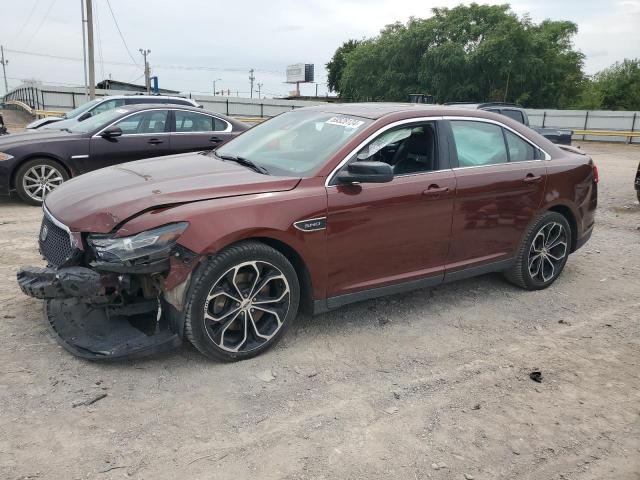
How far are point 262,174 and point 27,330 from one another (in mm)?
2016

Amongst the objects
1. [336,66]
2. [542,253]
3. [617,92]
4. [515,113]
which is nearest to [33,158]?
[542,253]

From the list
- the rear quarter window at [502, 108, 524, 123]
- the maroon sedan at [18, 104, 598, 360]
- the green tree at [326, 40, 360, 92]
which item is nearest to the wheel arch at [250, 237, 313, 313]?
the maroon sedan at [18, 104, 598, 360]

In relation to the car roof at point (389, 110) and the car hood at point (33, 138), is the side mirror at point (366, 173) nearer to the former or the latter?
the car roof at point (389, 110)

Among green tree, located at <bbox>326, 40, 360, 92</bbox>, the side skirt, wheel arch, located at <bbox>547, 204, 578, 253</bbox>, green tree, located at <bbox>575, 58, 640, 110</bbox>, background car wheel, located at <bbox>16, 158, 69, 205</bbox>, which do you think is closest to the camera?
the side skirt

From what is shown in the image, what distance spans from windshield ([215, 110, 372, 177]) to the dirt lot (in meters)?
1.28

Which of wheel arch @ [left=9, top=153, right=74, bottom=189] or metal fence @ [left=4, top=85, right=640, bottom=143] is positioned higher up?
metal fence @ [left=4, top=85, right=640, bottom=143]

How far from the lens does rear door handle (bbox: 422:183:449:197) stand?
13.8ft

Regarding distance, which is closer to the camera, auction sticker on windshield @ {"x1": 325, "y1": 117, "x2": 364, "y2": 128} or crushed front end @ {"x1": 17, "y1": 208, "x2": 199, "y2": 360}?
crushed front end @ {"x1": 17, "y1": 208, "x2": 199, "y2": 360}

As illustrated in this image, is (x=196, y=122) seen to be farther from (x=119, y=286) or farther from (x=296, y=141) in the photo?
(x=119, y=286)

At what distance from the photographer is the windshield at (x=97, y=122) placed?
8.23 meters

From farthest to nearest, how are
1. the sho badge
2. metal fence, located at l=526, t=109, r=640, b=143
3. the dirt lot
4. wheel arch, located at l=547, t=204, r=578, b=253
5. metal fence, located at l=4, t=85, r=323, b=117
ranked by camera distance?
metal fence, located at l=4, t=85, r=323, b=117, metal fence, located at l=526, t=109, r=640, b=143, wheel arch, located at l=547, t=204, r=578, b=253, the sho badge, the dirt lot

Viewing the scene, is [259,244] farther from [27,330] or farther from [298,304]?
[27,330]

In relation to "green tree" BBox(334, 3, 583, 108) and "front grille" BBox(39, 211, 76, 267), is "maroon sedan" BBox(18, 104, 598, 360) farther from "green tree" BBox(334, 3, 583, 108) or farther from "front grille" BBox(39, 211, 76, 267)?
"green tree" BBox(334, 3, 583, 108)

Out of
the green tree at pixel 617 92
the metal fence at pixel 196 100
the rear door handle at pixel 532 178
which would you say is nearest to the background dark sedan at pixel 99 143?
the rear door handle at pixel 532 178
